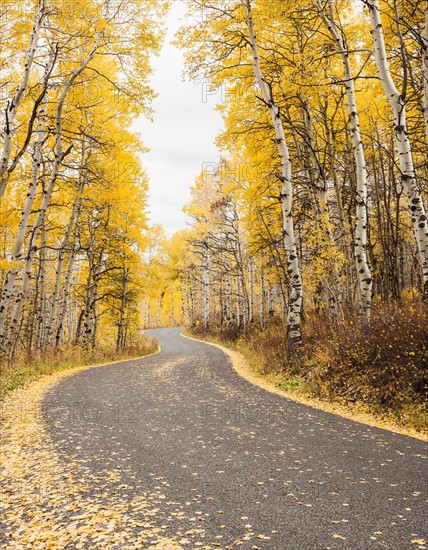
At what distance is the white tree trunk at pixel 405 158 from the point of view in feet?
24.3

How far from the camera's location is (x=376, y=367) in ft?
24.1

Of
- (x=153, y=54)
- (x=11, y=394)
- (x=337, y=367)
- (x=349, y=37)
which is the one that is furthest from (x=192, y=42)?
(x=11, y=394)

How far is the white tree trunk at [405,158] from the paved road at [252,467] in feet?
12.2

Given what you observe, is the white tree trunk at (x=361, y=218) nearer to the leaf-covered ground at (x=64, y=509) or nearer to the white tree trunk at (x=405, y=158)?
the white tree trunk at (x=405, y=158)

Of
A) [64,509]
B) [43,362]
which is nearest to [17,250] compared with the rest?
[43,362]

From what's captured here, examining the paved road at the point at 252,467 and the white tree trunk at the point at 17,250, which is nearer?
the paved road at the point at 252,467

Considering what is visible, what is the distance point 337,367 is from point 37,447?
5.88 meters

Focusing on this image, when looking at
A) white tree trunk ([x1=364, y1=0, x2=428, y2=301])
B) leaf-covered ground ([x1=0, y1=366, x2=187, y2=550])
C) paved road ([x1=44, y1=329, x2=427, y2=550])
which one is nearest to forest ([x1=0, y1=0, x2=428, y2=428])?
white tree trunk ([x1=364, y1=0, x2=428, y2=301])

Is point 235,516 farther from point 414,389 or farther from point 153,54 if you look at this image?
point 153,54

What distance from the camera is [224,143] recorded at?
12164 mm

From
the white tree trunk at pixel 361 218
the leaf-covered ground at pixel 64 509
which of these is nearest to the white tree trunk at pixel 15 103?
the leaf-covered ground at pixel 64 509

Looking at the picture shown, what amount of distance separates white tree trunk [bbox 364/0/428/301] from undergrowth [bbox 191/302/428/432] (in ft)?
3.02

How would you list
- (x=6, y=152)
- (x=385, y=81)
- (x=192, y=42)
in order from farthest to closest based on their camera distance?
(x=192, y=42) < (x=6, y=152) < (x=385, y=81)

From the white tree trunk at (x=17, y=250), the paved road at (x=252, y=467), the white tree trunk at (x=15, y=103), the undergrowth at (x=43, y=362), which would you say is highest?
the white tree trunk at (x=15, y=103)
